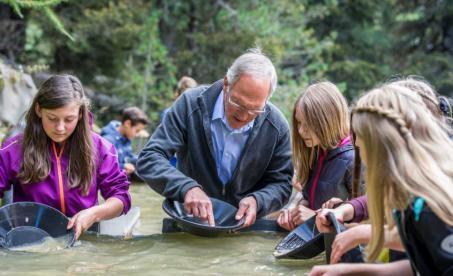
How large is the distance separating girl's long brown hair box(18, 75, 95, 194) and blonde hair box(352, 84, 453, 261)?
203cm

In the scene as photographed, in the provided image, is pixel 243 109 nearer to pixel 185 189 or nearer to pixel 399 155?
pixel 185 189

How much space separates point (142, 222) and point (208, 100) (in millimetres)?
1877

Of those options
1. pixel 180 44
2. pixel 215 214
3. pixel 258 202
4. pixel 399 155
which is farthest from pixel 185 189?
pixel 180 44

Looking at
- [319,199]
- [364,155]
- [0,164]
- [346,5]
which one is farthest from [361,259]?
[346,5]

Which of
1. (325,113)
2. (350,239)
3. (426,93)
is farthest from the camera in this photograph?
(325,113)

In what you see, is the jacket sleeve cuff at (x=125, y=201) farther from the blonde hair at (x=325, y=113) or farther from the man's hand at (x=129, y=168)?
the man's hand at (x=129, y=168)

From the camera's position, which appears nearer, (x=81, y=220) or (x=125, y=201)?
(x=81, y=220)

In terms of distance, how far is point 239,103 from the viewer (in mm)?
3811

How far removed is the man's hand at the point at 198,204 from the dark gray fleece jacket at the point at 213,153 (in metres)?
0.28

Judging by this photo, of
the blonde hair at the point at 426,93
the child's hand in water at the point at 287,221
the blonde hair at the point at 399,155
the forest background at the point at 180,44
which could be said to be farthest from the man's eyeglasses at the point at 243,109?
the forest background at the point at 180,44

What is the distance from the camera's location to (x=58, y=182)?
389 centimetres

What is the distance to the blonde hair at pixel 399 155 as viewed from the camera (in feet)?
6.72

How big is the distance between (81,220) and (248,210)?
925 millimetres

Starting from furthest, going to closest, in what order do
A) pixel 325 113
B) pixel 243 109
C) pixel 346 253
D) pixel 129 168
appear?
pixel 129 168 → pixel 243 109 → pixel 325 113 → pixel 346 253
